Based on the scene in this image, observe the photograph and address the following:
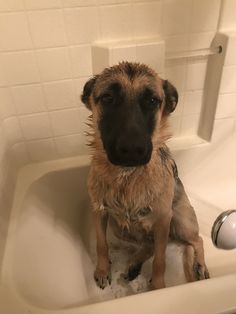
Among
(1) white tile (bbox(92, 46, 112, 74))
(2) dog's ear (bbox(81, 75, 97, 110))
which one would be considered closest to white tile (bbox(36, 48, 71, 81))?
(1) white tile (bbox(92, 46, 112, 74))

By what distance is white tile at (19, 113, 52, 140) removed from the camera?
4.13ft

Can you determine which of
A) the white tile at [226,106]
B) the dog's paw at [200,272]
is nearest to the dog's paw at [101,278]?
the dog's paw at [200,272]

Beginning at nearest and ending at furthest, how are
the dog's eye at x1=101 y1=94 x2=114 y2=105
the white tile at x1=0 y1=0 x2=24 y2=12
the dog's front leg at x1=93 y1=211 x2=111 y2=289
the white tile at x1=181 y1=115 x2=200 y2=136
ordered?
the dog's eye at x1=101 y1=94 x2=114 y2=105 → the white tile at x1=0 y1=0 x2=24 y2=12 → the dog's front leg at x1=93 y1=211 x2=111 y2=289 → the white tile at x1=181 y1=115 x2=200 y2=136

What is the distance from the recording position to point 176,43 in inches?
47.1

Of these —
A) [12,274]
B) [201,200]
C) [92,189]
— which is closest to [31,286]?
[12,274]

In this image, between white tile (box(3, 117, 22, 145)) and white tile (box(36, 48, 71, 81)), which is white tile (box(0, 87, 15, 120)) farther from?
white tile (box(36, 48, 71, 81))

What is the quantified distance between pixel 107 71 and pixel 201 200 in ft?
3.19

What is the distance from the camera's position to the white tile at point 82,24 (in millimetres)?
1062

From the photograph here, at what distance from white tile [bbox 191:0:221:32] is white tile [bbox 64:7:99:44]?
0.38m

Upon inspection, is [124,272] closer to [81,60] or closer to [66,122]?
[66,122]

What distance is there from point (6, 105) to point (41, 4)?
42 cm

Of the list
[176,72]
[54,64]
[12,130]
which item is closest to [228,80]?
[176,72]

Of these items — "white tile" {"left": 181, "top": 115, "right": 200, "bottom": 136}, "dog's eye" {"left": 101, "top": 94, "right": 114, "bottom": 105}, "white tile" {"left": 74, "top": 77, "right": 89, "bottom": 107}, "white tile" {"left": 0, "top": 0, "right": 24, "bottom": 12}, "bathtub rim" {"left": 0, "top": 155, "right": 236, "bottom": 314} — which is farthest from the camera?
"white tile" {"left": 181, "top": 115, "right": 200, "bottom": 136}

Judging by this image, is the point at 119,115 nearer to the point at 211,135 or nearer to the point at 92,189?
the point at 92,189
